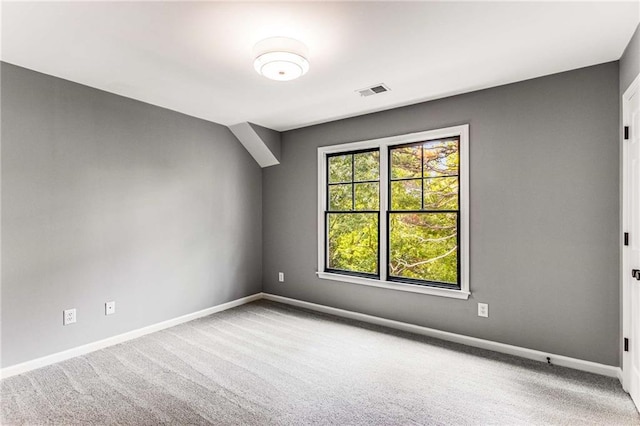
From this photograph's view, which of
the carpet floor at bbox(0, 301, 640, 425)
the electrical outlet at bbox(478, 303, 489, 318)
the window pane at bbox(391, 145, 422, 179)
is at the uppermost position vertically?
the window pane at bbox(391, 145, 422, 179)

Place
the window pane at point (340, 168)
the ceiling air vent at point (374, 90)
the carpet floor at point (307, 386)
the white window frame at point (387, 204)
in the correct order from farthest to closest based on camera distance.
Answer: the window pane at point (340, 168)
the white window frame at point (387, 204)
the ceiling air vent at point (374, 90)
the carpet floor at point (307, 386)

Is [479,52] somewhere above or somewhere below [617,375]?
above

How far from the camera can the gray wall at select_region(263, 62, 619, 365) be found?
263 centimetres

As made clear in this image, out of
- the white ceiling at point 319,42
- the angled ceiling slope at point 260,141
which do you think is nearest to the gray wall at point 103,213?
the angled ceiling slope at point 260,141

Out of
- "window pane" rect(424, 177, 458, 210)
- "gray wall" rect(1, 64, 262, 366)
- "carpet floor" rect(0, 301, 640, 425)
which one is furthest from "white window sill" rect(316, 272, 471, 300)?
"gray wall" rect(1, 64, 262, 366)

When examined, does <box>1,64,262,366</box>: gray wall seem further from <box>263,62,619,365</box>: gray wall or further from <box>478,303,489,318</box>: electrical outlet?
<box>478,303,489,318</box>: electrical outlet

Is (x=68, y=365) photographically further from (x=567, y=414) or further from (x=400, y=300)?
(x=567, y=414)

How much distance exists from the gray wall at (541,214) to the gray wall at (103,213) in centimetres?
246

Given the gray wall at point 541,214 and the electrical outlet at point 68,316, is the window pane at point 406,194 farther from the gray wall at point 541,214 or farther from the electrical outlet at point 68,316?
the electrical outlet at point 68,316

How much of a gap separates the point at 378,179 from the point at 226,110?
6.50ft

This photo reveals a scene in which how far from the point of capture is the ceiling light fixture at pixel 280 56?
220 cm

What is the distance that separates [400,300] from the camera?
370 cm

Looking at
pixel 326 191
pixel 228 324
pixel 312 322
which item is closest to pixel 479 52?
pixel 326 191

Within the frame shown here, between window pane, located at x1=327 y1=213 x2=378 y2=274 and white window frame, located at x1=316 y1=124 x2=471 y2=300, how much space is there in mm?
119
